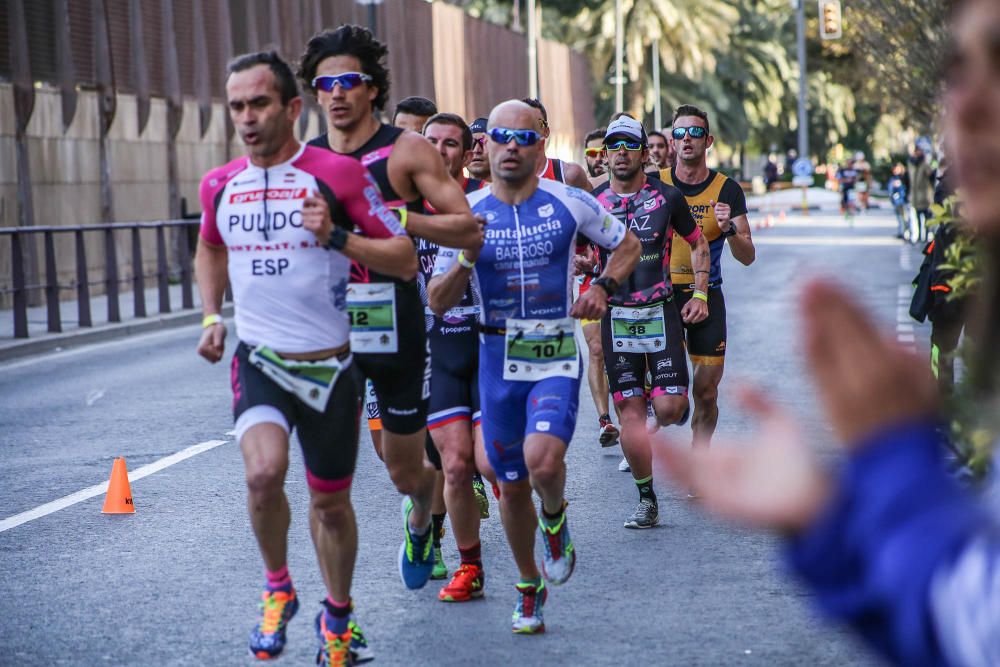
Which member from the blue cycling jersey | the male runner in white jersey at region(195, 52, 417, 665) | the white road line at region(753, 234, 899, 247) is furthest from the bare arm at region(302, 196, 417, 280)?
the white road line at region(753, 234, 899, 247)

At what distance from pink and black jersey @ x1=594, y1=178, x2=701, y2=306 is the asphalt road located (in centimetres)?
116

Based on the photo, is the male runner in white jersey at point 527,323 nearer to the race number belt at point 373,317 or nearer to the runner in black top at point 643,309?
the race number belt at point 373,317

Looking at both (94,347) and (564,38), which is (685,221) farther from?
(564,38)

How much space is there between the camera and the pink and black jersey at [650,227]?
8570 millimetres

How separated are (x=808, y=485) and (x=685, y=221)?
24.6 ft

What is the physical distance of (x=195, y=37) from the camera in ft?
103

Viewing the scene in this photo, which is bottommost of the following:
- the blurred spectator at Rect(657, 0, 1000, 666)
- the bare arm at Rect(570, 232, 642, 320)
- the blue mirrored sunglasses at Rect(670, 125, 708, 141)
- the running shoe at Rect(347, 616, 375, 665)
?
the running shoe at Rect(347, 616, 375, 665)

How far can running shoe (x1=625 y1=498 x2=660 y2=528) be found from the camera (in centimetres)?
806

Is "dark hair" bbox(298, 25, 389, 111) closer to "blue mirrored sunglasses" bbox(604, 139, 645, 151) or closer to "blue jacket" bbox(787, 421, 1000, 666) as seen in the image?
"blue mirrored sunglasses" bbox(604, 139, 645, 151)

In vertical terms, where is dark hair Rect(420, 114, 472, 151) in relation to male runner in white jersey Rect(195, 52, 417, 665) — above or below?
above

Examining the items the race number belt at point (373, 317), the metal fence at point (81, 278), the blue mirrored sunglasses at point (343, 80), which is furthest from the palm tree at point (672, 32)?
the race number belt at point (373, 317)

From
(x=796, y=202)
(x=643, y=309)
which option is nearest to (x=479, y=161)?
(x=643, y=309)

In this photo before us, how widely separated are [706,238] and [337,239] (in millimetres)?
4676

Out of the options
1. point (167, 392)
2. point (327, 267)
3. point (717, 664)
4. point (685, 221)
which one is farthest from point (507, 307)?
point (167, 392)
